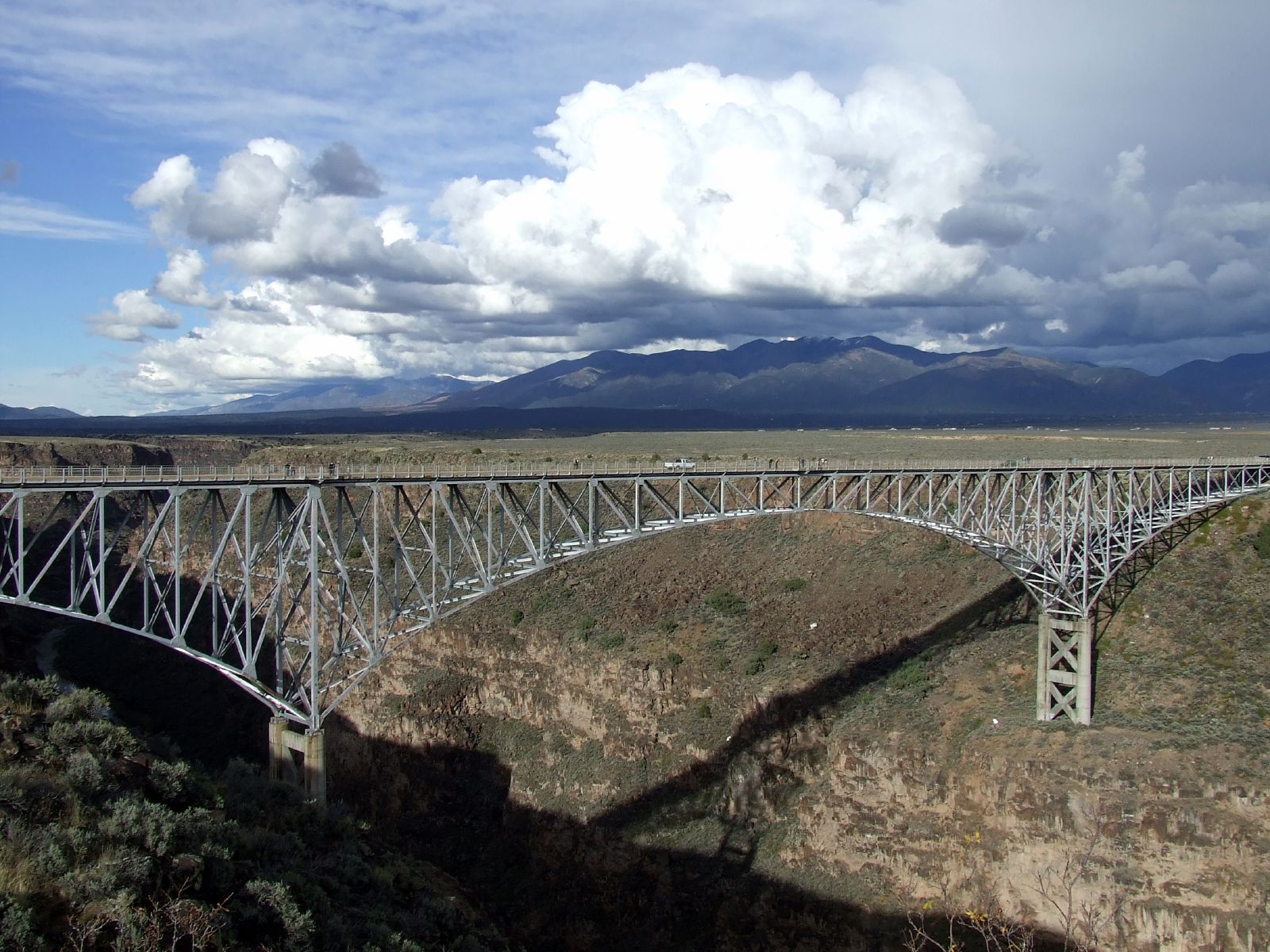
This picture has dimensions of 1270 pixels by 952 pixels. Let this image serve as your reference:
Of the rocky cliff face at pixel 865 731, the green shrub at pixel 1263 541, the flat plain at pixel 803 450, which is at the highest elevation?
the flat plain at pixel 803 450

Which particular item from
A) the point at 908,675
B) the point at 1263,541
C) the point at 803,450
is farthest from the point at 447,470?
the point at 803,450

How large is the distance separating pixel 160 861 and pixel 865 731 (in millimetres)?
34324

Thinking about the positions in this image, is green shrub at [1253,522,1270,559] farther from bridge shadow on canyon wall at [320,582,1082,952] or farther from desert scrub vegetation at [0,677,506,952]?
desert scrub vegetation at [0,677,506,952]

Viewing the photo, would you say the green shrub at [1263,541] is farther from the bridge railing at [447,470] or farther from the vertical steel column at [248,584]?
the vertical steel column at [248,584]

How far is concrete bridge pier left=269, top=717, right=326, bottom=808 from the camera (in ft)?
97.2

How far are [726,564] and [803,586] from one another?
6.06m

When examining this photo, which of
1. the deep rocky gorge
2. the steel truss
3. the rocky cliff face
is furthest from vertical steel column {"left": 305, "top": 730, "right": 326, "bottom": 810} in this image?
the rocky cliff face

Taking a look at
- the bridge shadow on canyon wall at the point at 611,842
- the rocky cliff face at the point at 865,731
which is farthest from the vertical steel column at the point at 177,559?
the rocky cliff face at the point at 865,731

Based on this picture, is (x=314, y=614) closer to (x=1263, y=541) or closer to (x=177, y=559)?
(x=177, y=559)

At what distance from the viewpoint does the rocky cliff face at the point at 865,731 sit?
36.2 m

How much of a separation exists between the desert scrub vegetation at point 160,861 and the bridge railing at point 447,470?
21.9 ft

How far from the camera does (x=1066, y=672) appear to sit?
42594 millimetres

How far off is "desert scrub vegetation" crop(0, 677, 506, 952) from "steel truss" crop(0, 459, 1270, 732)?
435 cm

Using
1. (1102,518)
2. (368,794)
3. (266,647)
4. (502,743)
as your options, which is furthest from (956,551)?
(266,647)
